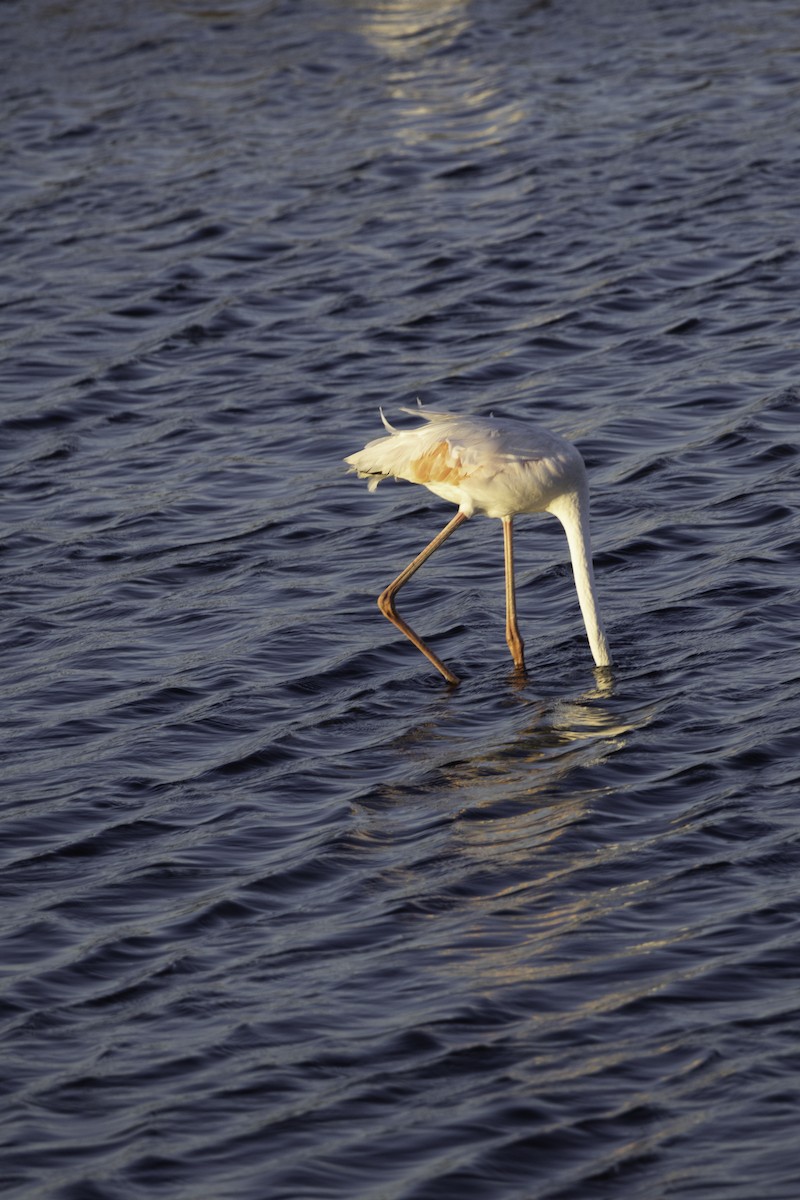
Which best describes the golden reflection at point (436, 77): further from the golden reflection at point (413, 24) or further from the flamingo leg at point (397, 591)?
the flamingo leg at point (397, 591)

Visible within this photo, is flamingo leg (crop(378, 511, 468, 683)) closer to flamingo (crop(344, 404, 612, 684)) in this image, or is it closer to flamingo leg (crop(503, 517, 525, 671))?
flamingo (crop(344, 404, 612, 684))

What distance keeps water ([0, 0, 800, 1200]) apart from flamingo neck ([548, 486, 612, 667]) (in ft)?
0.74

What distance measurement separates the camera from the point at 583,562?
32.7 ft

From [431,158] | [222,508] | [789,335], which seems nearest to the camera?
[222,508]

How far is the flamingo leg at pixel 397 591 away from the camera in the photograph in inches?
399

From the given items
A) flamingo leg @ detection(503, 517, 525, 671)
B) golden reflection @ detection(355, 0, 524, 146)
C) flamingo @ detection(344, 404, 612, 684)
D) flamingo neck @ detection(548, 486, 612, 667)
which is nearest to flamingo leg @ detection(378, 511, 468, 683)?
flamingo @ detection(344, 404, 612, 684)

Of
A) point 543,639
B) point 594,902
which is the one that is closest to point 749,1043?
point 594,902

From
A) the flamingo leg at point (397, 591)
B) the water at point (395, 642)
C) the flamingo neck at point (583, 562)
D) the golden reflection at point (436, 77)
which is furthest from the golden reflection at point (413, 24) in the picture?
the flamingo neck at point (583, 562)

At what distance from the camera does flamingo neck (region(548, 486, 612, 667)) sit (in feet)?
32.3

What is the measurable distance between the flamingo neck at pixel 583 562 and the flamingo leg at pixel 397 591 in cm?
57

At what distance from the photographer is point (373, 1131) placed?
20.9 feet

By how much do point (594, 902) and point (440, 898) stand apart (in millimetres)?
598

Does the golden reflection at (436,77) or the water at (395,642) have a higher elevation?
the golden reflection at (436,77)

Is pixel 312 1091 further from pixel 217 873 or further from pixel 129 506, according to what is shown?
pixel 129 506
